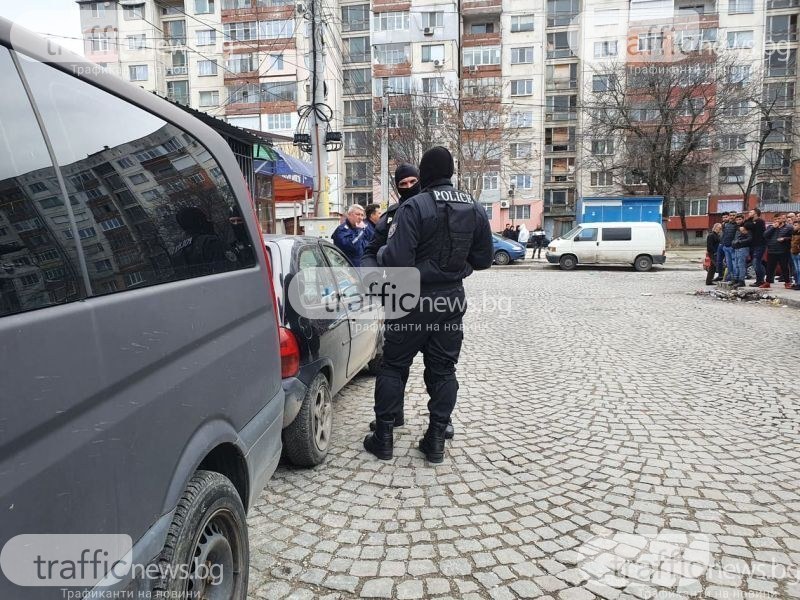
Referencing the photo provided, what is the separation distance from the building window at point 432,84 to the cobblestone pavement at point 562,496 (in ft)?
137

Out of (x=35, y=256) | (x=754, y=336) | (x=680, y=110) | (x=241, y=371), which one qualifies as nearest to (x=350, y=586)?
(x=241, y=371)

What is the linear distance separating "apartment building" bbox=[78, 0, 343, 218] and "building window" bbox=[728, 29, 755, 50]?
3418cm

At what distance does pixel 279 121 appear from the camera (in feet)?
145

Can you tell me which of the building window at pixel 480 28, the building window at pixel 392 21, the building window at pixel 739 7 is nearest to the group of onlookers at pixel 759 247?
the building window at pixel 392 21

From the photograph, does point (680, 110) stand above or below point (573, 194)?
above

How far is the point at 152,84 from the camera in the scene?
4809cm

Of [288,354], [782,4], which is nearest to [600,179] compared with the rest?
[782,4]

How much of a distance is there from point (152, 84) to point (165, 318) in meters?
55.5

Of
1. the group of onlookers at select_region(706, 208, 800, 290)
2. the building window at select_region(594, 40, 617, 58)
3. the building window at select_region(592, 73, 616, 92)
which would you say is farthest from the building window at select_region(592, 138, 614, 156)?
the group of onlookers at select_region(706, 208, 800, 290)

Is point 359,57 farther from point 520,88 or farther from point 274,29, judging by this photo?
point 520,88

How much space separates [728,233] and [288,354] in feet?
44.7

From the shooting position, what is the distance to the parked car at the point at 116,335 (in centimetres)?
105

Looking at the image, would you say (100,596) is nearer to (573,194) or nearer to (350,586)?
(350,586)

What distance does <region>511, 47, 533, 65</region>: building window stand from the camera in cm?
4781
